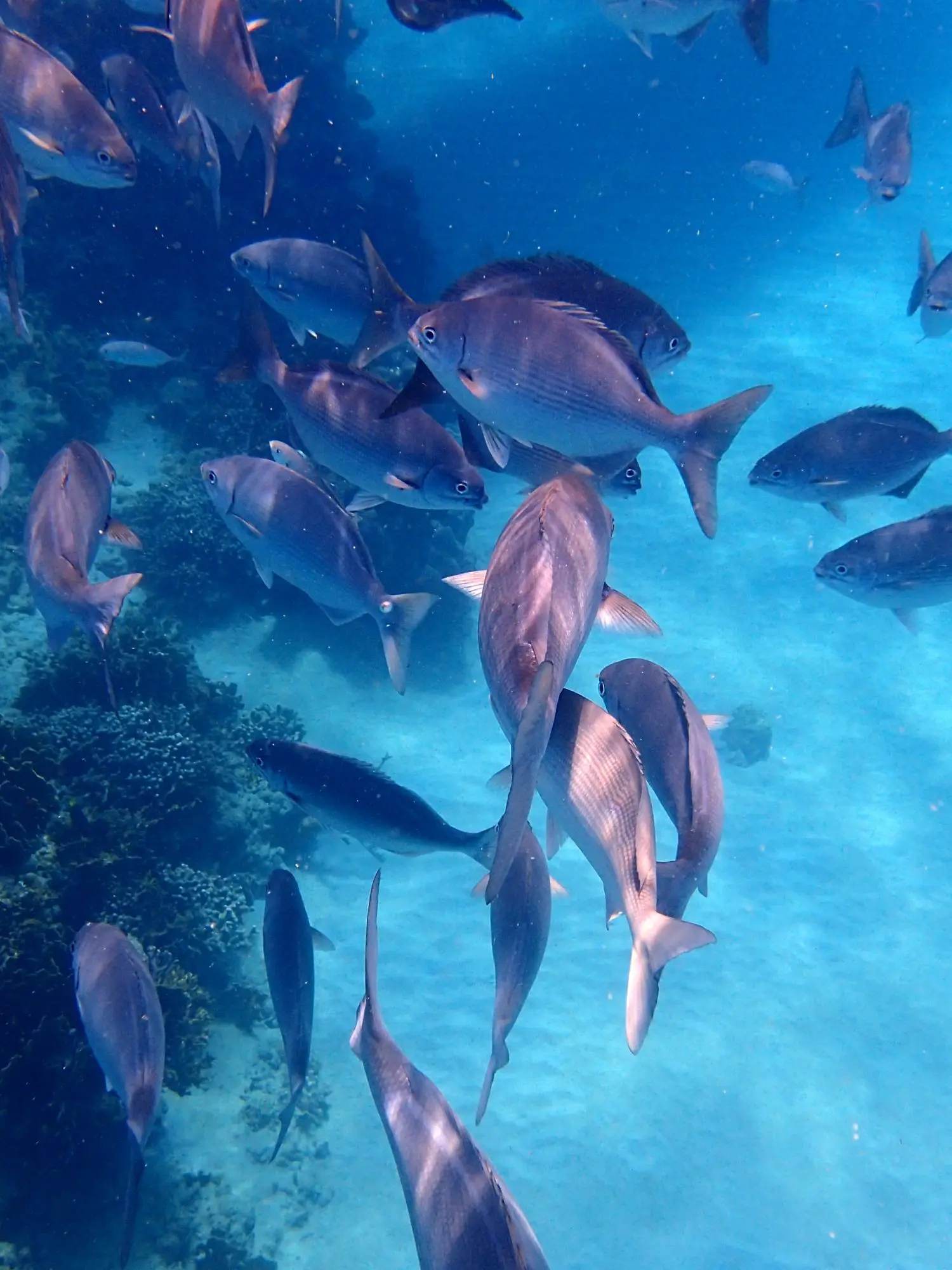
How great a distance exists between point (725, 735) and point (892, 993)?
11.9 feet

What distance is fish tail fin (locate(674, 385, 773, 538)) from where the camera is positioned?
8.59 ft

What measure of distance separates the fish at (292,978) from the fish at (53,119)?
157 inches

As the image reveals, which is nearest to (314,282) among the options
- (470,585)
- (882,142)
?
(470,585)

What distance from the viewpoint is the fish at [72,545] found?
12.3ft

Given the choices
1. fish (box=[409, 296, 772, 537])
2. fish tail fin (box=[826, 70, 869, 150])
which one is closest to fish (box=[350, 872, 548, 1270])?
fish (box=[409, 296, 772, 537])

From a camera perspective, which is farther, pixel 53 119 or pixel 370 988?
pixel 53 119

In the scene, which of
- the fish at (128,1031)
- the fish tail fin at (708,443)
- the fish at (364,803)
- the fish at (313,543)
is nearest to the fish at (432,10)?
the fish at (313,543)

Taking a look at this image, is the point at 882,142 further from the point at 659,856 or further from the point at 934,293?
the point at 659,856

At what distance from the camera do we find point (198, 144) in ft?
20.1

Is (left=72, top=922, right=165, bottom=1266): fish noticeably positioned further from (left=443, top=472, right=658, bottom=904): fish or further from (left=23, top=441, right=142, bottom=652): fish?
(left=443, top=472, right=658, bottom=904): fish

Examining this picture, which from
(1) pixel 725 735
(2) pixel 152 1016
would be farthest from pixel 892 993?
(2) pixel 152 1016

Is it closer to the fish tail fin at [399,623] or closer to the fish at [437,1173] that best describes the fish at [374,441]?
the fish tail fin at [399,623]

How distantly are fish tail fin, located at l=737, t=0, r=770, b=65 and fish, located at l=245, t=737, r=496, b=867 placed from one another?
14.8 ft

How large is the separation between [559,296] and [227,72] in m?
2.36
